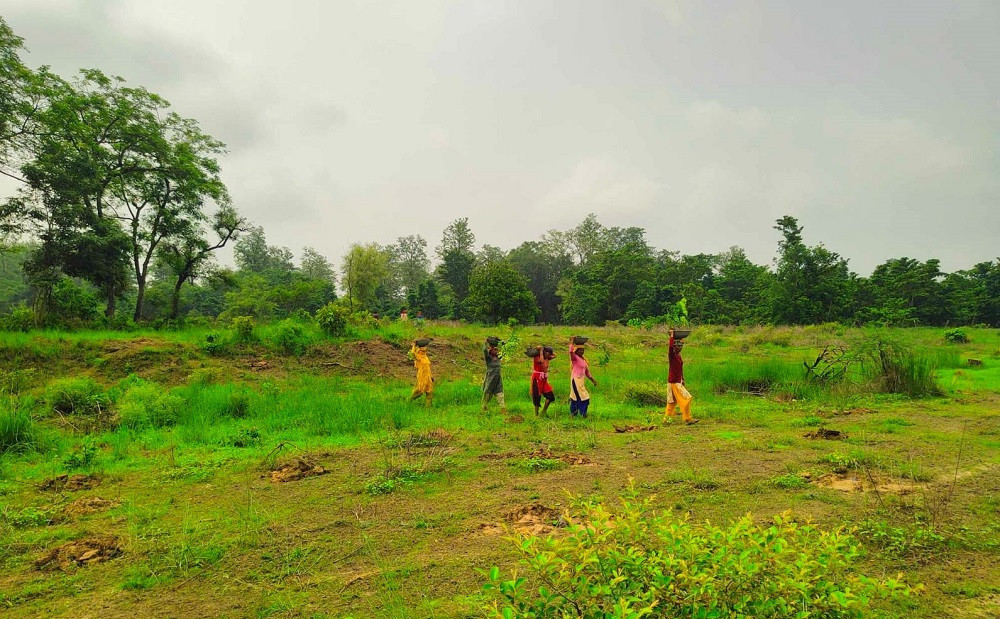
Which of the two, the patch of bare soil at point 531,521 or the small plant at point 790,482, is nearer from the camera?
the patch of bare soil at point 531,521

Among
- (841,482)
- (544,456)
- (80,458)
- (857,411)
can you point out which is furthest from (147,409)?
(857,411)

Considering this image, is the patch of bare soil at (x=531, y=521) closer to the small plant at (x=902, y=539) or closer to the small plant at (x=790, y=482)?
the small plant at (x=902, y=539)

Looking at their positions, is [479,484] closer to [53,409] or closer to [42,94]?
[53,409]

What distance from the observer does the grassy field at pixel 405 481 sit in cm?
350

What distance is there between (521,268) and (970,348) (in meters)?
42.2

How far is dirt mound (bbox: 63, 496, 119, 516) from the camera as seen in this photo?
501 centimetres

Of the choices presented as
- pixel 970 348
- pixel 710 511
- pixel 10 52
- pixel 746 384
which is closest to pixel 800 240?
pixel 970 348

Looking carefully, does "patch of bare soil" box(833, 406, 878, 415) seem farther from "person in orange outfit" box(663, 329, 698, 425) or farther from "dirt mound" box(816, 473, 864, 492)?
"dirt mound" box(816, 473, 864, 492)

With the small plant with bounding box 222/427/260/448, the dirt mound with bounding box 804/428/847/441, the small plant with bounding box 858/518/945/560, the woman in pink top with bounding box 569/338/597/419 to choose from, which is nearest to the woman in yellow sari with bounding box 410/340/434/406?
the woman in pink top with bounding box 569/338/597/419

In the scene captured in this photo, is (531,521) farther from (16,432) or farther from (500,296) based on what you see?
(500,296)

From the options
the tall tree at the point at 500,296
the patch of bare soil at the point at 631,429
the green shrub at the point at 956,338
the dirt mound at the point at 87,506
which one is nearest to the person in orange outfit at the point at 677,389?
the patch of bare soil at the point at 631,429

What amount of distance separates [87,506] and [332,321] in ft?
42.5

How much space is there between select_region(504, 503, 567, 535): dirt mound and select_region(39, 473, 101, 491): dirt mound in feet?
17.2

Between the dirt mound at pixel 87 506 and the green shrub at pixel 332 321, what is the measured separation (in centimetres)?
1259
